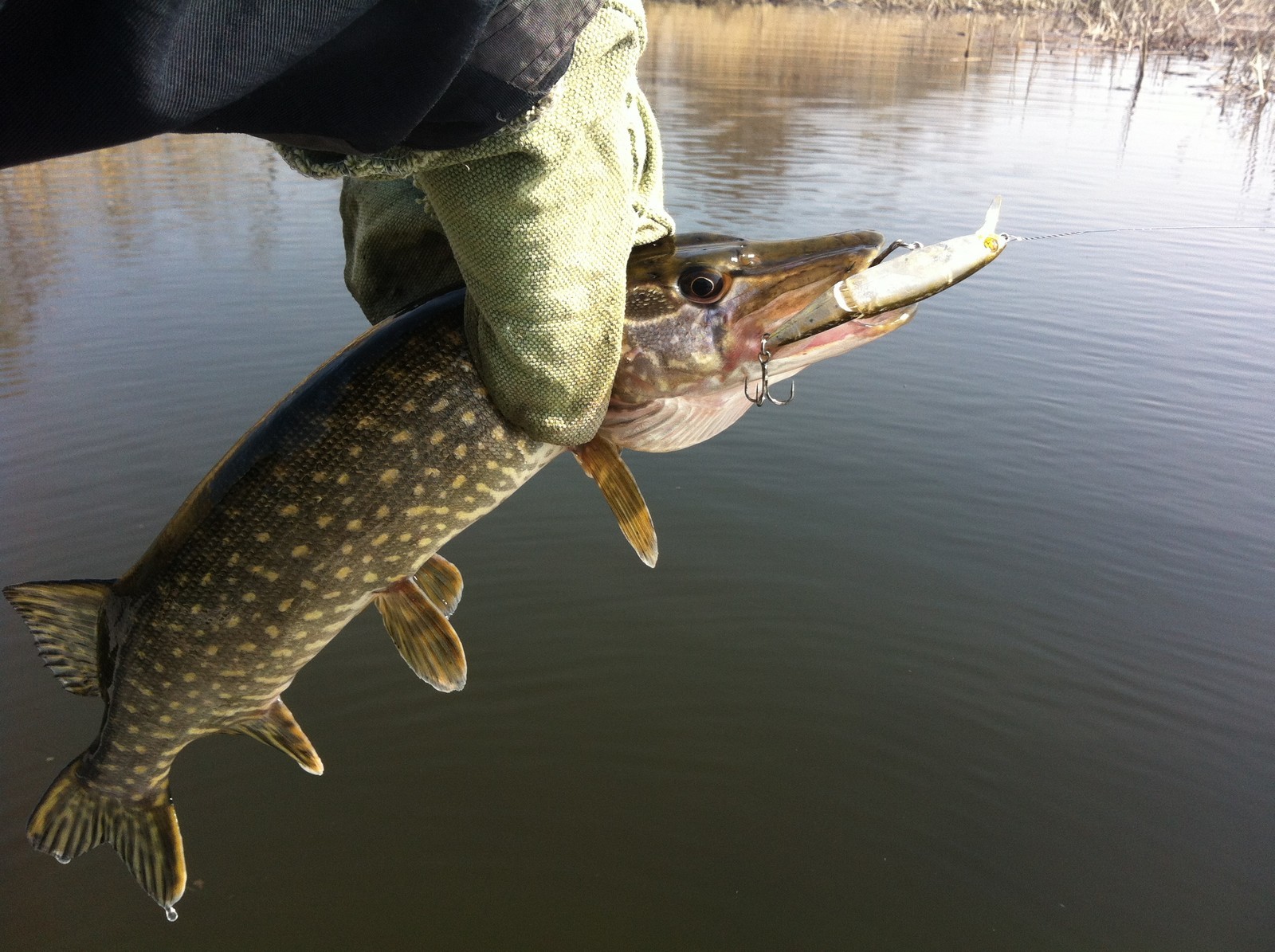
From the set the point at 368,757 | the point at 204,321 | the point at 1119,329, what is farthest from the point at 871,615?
the point at 204,321

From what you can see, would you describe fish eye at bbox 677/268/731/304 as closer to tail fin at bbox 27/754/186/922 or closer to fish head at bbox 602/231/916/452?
fish head at bbox 602/231/916/452

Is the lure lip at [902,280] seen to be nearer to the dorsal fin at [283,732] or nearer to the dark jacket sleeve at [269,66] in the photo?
the dark jacket sleeve at [269,66]

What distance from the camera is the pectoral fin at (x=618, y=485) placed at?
1.98 m

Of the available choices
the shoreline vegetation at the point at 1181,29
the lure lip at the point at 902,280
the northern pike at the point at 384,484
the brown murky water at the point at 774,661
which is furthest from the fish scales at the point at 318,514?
the shoreline vegetation at the point at 1181,29

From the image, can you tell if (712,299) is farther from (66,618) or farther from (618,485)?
(66,618)

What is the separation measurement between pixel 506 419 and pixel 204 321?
625 centimetres

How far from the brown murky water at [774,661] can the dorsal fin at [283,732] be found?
1.16 meters

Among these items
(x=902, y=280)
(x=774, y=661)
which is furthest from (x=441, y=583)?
(x=774, y=661)

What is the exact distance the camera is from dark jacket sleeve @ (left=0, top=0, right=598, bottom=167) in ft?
2.52

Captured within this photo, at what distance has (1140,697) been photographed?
4059 millimetres

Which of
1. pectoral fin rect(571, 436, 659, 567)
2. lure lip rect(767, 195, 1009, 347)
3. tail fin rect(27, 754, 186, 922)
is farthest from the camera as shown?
tail fin rect(27, 754, 186, 922)

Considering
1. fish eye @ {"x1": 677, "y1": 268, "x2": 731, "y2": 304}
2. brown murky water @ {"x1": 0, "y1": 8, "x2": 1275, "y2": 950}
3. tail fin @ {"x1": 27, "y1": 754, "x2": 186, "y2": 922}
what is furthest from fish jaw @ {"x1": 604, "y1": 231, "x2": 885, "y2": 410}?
brown murky water @ {"x1": 0, "y1": 8, "x2": 1275, "y2": 950}

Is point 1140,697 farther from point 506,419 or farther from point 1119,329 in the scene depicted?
point 1119,329

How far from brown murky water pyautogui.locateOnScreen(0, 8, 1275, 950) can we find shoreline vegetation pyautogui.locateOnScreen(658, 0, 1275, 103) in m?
17.1
